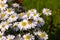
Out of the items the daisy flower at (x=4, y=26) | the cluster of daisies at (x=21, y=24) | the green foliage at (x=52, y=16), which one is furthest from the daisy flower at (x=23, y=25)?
the green foliage at (x=52, y=16)

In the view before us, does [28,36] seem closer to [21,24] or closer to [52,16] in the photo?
[21,24]

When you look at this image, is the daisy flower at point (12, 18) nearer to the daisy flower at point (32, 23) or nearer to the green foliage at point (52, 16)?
the daisy flower at point (32, 23)

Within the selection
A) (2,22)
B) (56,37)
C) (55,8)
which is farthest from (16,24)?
(55,8)

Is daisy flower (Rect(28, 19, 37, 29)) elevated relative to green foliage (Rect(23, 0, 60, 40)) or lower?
lower

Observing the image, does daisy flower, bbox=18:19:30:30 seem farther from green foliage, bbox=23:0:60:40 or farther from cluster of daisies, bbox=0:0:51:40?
green foliage, bbox=23:0:60:40

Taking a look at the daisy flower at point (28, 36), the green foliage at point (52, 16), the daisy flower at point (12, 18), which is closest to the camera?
the daisy flower at point (28, 36)

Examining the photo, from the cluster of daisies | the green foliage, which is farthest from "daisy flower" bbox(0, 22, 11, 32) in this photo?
the green foliage

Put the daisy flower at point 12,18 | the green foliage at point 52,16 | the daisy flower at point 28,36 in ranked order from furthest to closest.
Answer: the green foliage at point 52,16 → the daisy flower at point 12,18 → the daisy flower at point 28,36

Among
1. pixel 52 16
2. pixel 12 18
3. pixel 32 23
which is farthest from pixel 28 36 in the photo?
pixel 52 16
